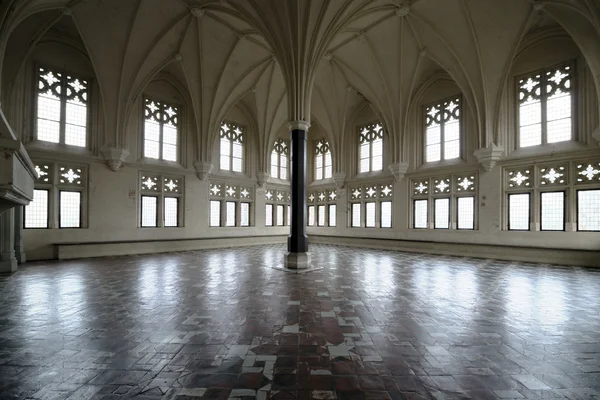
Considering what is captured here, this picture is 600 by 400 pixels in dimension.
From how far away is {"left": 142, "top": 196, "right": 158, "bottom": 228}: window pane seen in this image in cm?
1520

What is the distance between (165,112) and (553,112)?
1800 centimetres

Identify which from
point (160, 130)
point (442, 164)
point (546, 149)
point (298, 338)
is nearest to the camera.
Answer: point (298, 338)

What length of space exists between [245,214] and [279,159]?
15.8ft

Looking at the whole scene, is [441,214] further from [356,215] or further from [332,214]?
[332,214]

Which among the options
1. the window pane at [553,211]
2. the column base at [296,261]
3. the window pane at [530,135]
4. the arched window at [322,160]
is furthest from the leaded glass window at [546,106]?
the arched window at [322,160]

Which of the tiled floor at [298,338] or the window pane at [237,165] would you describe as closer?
the tiled floor at [298,338]

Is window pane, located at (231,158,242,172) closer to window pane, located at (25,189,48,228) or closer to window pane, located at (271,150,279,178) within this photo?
window pane, located at (271,150,279,178)

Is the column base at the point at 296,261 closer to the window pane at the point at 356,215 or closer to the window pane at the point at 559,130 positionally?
the window pane at the point at 356,215

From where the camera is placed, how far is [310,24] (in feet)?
32.5

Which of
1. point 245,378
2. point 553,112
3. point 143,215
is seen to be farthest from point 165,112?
point 553,112

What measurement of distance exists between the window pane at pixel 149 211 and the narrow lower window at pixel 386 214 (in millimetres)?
12548

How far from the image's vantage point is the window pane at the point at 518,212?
1277 cm

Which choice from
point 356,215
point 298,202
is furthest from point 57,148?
point 356,215

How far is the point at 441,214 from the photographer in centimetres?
1542
